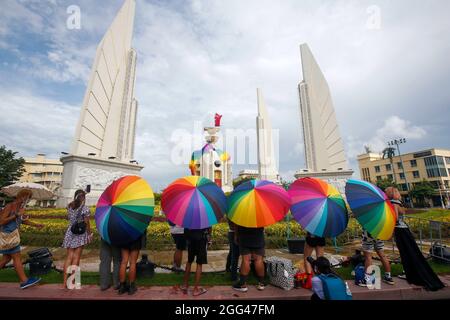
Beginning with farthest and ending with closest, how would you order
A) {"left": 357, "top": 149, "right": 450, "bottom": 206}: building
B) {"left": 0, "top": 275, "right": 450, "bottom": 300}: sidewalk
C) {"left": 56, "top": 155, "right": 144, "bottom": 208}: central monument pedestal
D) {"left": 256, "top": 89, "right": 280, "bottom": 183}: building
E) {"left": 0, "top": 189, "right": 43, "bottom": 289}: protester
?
{"left": 357, "top": 149, "right": 450, "bottom": 206}: building → {"left": 256, "top": 89, "right": 280, "bottom": 183}: building → {"left": 56, "top": 155, "right": 144, "bottom": 208}: central monument pedestal → {"left": 0, "top": 189, "right": 43, "bottom": 289}: protester → {"left": 0, "top": 275, "right": 450, "bottom": 300}: sidewalk

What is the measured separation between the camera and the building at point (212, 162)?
3124 cm

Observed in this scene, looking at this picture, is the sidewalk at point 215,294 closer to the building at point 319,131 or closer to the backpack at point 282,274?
the backpack at point 282,274

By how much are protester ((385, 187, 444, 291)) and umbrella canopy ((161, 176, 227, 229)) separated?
3.48 m

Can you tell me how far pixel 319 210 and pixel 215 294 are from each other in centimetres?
218

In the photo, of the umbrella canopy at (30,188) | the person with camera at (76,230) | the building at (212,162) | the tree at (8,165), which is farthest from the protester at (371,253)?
the tree at (8,165)

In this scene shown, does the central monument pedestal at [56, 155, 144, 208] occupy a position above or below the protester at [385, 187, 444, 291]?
above

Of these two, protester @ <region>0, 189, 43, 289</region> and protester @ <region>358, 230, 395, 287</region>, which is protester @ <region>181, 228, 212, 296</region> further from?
protester @ <region>358, 230, 395, 287</region>

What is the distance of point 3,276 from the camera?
13.6ft

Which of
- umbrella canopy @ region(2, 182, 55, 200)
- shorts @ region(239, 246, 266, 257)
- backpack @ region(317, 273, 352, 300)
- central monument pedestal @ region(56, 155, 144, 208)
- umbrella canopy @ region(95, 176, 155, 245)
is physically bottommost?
backpack @ region(317, 273, 352, 300)

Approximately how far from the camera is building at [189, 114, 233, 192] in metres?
31.2

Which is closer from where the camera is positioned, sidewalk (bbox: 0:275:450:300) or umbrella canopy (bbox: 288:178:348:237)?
sidewalk (bbox: 0:275:450:300)

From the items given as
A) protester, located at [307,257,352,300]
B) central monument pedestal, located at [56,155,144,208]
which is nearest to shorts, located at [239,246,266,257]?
protester, located at [307,257,352,300]
